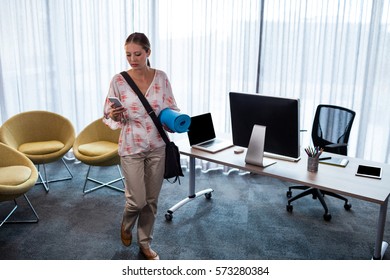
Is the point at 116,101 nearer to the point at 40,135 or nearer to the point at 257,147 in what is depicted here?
the point at 257,147

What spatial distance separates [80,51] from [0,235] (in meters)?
2.51

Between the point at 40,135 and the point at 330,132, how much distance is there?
3.10 m

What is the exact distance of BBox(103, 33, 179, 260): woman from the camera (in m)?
2.69

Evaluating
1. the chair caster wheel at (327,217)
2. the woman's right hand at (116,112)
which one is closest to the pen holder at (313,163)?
the chair caster wheel at (327,217)

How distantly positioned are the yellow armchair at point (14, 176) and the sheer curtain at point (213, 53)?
1.65m

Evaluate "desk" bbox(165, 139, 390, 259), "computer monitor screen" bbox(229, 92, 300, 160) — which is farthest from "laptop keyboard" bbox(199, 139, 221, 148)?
"computer monitor screen" bbox(229, 92, 300, 160)

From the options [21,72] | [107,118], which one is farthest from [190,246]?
[21,72]

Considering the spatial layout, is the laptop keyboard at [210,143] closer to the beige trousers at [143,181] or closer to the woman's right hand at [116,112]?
the beige trousers at [143,181]

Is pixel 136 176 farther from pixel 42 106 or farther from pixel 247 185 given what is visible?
pixel 42 106

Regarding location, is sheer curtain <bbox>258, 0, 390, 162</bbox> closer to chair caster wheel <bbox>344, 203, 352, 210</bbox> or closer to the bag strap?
chair caster wheel <bbox>344, 203, 352, 210</bbox>

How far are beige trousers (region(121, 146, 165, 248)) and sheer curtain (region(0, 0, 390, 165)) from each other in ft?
7.07

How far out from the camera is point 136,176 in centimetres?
279
